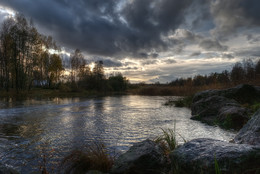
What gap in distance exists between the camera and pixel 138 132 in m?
5.57

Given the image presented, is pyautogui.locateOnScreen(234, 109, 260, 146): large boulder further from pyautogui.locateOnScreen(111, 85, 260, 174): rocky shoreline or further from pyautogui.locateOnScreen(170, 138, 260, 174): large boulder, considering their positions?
pyautogui.locateOnScreen(170, 138, 260, 174): large boulder

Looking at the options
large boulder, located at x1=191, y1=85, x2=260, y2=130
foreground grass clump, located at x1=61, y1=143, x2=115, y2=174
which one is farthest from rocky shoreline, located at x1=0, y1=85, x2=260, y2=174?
large boulder, located at x1=191, y1=85, x2=260, y2=130

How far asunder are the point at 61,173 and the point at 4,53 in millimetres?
31964

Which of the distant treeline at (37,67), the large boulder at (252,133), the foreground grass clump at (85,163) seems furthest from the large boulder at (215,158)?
the distant treeline at (37,67)

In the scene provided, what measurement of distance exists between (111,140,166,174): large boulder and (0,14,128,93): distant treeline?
2880 centimetres

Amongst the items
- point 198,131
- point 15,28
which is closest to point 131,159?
point 198,131

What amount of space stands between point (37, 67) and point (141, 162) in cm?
3974

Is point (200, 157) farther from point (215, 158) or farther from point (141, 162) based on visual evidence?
point (141, 162)

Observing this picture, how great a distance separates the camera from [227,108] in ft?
22.8

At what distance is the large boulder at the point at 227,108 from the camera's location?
6027mm

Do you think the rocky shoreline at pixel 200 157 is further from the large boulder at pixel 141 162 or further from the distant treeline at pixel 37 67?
the distant treeline at pixel 37 67

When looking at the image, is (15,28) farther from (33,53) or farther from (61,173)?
(61,173)

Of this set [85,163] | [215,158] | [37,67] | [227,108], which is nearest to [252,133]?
[215,158]

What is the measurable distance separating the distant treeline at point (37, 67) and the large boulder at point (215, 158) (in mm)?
29642
